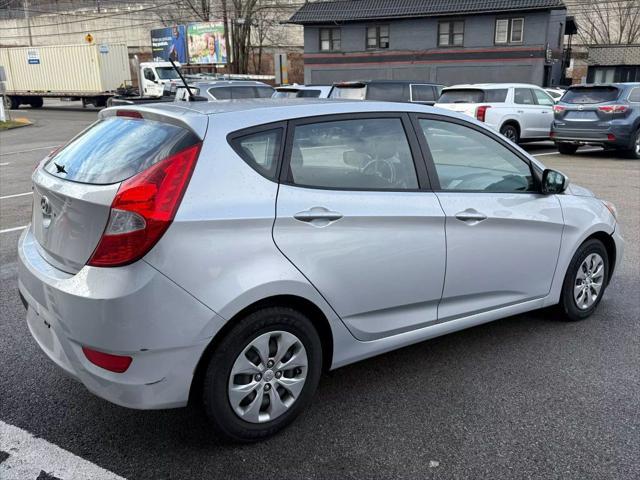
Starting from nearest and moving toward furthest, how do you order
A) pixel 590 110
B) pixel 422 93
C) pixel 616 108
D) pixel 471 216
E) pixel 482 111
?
pixel 471 216 < pixel 616 108 < pixel 590 110 < pixel 482 111 < pixel 422 93

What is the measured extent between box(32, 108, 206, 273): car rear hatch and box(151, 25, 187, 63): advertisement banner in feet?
145

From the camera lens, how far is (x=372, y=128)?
336 centimetres

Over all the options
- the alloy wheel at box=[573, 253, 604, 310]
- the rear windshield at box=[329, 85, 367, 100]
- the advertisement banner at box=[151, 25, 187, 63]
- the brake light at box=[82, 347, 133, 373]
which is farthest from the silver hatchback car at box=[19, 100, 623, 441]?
the advertisement banner at box=[151, 25, 187, 63]

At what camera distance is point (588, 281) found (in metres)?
4.42

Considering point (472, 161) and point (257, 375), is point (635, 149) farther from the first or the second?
point (257, 375)

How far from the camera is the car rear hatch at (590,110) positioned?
1338 centimetres

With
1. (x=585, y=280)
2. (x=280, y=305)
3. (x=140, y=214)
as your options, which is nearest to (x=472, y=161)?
(x=585, y=280)

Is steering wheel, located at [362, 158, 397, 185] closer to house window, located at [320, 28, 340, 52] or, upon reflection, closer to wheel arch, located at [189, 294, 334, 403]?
wheel arch, located at [189, 294, 334, 403]

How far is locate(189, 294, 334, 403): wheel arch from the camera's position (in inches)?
105

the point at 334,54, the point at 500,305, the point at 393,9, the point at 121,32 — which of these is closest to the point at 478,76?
the point at 393,9

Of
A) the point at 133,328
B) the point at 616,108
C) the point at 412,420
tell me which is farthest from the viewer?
the point at 616,108

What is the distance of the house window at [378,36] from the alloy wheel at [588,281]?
35.9 meters

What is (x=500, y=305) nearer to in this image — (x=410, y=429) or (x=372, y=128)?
(x=410, y=429)

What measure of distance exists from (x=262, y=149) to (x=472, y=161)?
167cm
